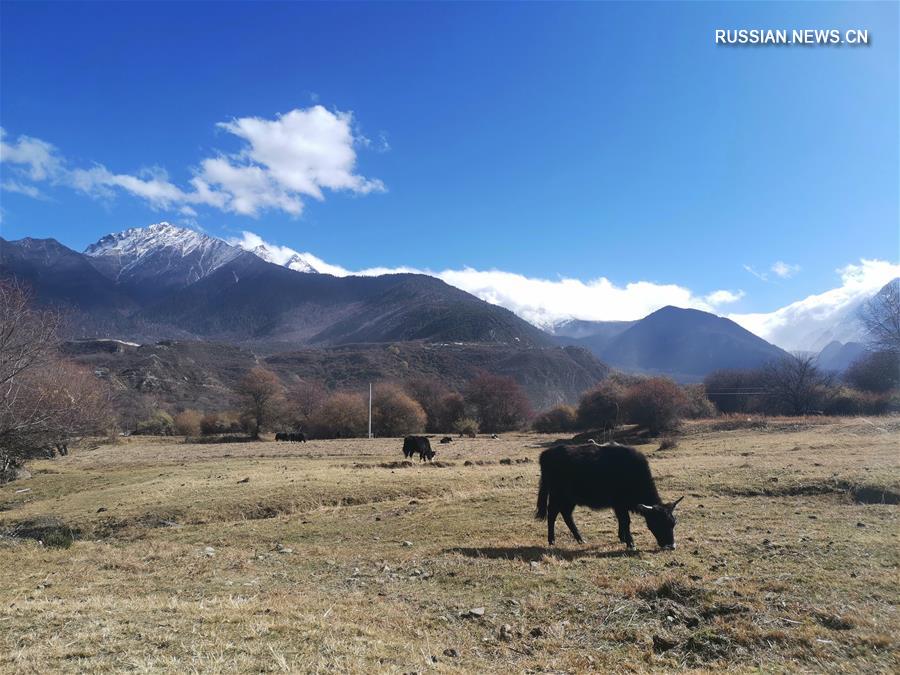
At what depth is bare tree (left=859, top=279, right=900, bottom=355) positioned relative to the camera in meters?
52.6

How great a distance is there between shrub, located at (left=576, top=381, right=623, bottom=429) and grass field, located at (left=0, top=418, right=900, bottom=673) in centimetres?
5087

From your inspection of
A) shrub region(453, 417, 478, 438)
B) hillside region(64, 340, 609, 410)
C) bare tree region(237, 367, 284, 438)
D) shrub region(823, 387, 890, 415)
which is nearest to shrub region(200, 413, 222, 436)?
bare tree region(237, 367, 284, 438)

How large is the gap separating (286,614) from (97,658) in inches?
Result: 99.6

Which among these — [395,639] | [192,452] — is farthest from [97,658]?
[192,452]

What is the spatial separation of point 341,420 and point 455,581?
245 feet

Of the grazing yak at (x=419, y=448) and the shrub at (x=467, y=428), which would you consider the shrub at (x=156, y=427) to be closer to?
the shrub at (x=467, y=428)

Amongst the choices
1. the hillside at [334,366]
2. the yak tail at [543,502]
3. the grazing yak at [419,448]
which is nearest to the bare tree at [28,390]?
the yak tail at [543,502]

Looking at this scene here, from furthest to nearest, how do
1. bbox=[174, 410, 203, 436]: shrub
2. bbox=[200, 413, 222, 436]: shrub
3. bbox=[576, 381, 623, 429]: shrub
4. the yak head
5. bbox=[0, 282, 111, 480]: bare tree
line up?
bbox=[174, 410, 203, 436]: shrub
bbox=[200, 413, 222, 436]: shrub
bbox=[576, 381, 623, 429]: shrub
bbox=[0, 282, 111, 480]: bare tree
the yak head

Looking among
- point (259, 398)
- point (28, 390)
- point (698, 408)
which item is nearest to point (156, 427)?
point (259, 398)

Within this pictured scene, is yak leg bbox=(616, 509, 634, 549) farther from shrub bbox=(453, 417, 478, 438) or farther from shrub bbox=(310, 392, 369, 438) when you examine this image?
shrub bbox=(310, 392, 369, 438)

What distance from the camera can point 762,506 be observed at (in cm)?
1670

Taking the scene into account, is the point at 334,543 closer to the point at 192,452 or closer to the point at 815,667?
the point at 815,667

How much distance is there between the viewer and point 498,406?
96.9 meters

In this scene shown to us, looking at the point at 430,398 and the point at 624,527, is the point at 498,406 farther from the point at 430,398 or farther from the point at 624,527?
Result: the point at 624,527
